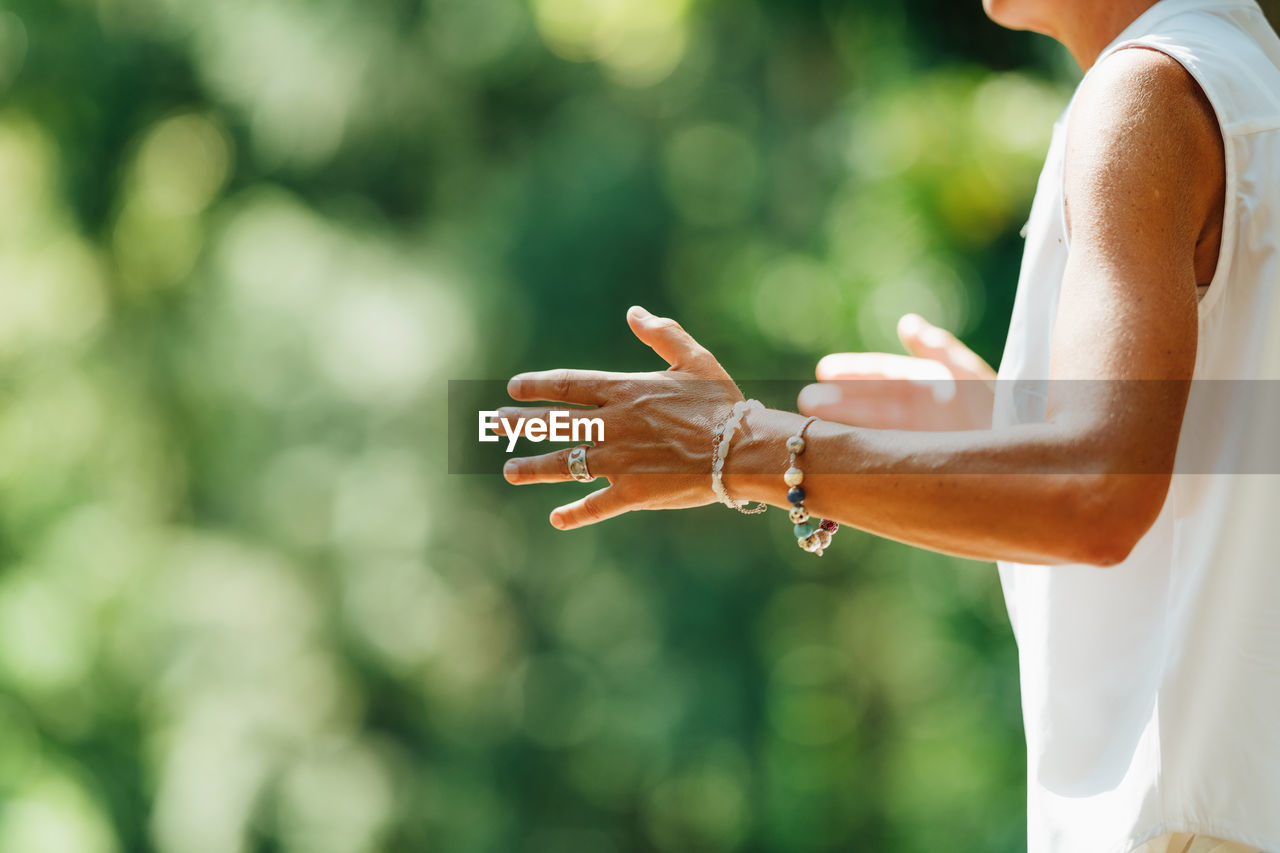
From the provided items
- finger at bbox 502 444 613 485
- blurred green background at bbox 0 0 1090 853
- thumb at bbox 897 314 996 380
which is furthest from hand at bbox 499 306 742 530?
blurred green background at bbox 0 0 1090 853

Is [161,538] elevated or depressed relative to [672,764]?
elevated

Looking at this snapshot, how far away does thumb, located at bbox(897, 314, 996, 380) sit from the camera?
0.93 meters

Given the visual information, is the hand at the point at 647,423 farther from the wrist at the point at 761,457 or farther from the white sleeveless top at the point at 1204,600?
the white sleeveless top at the point at 1204,600

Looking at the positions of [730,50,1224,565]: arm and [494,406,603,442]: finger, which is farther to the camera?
[494,406,603,442]: finger

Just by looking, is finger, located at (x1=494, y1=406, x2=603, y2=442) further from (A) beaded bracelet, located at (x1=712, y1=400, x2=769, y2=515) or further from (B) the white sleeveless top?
(B) the white sleeveless top

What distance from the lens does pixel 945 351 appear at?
3.08 ft

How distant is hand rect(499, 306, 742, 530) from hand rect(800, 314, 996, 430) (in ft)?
0.78

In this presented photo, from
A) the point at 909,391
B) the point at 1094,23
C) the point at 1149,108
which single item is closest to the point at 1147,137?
the point at 1149,108

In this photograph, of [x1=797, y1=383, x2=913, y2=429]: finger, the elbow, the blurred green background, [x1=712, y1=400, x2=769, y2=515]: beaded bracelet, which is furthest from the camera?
the blurred green background

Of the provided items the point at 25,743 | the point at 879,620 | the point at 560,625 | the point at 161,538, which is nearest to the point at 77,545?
the point at 161,538

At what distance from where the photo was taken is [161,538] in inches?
88.1

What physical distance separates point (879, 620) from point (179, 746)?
5.10 feet

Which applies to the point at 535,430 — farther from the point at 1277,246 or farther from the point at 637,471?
the point at 1277,246

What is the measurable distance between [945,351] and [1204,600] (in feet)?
1.20
